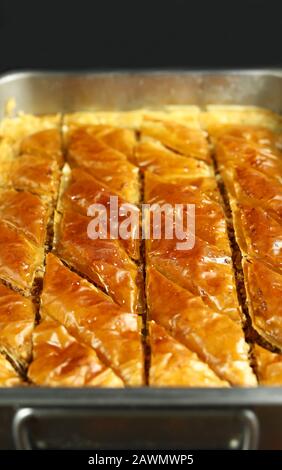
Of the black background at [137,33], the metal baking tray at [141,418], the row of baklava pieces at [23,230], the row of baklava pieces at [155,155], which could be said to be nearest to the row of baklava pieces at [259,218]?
the row of baklava pieces at [155,155]

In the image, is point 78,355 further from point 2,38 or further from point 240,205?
point 2,38

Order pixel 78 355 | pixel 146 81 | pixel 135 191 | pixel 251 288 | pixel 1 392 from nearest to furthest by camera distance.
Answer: pixel 1 392 < pixel 78 355 < pixel 251 288 < pixel 135 191 < pixel 146 81

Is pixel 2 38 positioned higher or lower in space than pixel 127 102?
higher

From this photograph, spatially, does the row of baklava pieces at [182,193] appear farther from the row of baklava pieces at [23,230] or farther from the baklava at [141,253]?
Result: the row of baklava pieces at [23,230]

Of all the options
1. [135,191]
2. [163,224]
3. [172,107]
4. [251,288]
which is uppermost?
[172,107]

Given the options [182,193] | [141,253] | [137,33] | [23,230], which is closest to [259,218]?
[182,193]

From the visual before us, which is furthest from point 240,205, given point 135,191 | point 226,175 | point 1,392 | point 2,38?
point 2,38
